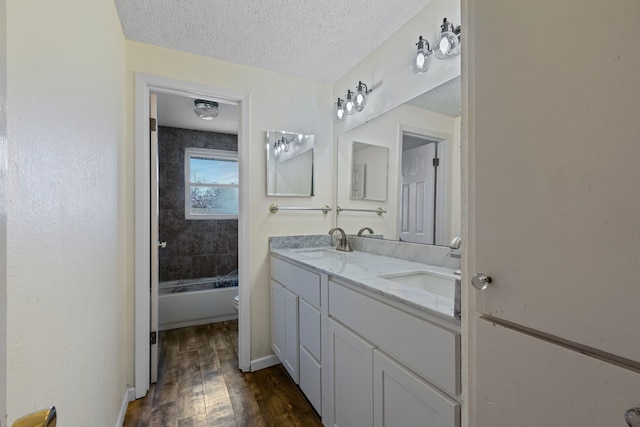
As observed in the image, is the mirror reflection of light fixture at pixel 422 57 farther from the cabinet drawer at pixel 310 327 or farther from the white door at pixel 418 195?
the cabinet drawer at pixel 310 327

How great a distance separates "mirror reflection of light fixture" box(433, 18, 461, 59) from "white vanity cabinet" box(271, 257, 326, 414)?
4.26ft

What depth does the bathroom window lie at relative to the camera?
3.77 m

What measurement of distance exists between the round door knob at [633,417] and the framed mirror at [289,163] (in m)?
1.99

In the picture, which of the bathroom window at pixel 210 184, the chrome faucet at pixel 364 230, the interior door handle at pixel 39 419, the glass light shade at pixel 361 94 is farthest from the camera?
the bathroom window at pixel 210 184

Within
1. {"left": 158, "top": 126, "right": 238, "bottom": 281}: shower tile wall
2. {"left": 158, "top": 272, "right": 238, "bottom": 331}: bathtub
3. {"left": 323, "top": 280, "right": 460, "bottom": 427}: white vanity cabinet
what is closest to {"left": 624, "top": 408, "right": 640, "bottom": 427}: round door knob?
{"left": 323, "top": 280, "right": 460, "bottom": 427}: white vanity cabinet

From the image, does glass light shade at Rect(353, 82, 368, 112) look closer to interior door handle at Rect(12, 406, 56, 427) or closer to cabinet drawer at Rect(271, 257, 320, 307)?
cabinet drawer at Rect(271, 257, 320, 307)

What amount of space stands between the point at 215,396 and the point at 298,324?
0.70m

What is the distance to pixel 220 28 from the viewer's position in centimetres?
168

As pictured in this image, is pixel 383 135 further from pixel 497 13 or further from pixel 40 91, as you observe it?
pixel 40 91

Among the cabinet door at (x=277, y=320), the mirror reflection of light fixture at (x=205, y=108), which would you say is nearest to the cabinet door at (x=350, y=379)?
the cabinet door at (x=277, y=320)

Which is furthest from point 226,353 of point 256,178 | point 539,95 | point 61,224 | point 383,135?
point 539,95

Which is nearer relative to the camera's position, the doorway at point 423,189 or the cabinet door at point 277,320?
the doorway at point 423,189

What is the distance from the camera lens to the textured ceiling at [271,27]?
1496 millimetres

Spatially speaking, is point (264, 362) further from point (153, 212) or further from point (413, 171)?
point (413, 171)
